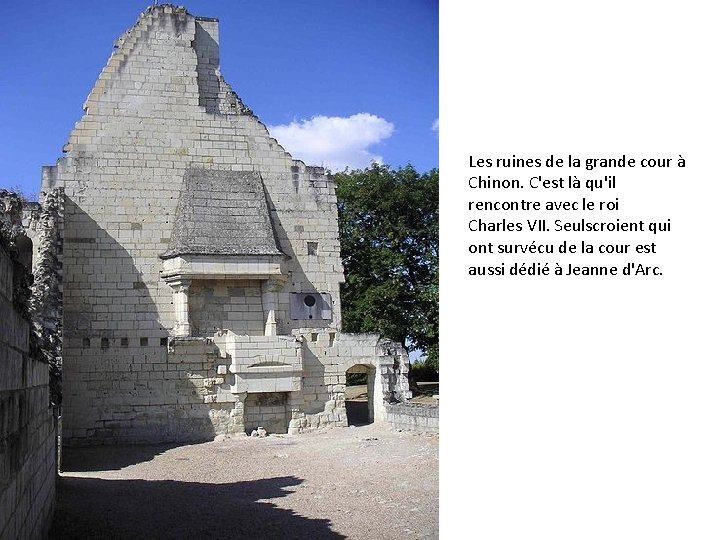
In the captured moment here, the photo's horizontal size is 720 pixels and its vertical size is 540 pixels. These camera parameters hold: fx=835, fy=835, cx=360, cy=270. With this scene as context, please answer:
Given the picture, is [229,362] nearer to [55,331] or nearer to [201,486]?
[55,331]

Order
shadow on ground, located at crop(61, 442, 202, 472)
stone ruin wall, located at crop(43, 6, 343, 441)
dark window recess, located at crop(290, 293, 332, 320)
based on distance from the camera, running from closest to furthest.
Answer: shadow on ground, located at crop(61, 442, 202, 472)
stone ruin wall, located at crop(43, 6, 343, 441)
dark window recess, located at crop(290, 293, 332, 320)

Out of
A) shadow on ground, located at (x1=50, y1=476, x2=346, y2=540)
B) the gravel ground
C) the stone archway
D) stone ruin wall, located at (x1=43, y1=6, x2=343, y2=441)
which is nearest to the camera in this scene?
shadow on ground, located at (x1=50, y1=476, x2=346, y2=540)

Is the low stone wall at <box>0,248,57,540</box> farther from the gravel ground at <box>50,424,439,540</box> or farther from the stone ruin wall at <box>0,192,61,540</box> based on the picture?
the gravel ground at <box>50,424,439,540</box>

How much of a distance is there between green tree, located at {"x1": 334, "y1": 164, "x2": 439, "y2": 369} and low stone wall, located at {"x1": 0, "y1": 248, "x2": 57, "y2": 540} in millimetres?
19770

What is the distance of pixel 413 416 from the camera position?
15.4 m

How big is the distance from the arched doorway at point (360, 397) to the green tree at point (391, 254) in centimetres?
219

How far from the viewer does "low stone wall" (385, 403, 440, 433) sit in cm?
Answer: 1467

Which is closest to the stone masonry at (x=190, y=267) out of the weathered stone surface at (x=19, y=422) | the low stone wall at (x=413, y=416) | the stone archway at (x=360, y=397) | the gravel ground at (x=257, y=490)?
the stone archway at (x=360, y=397)

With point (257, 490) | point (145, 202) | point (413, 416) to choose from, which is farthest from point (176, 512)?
point (145, 202)

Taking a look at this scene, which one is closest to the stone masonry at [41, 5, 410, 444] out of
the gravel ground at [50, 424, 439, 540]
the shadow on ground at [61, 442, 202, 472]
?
the shadow on ground at [61, 442, 202, 472]

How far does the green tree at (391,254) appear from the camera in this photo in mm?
26766

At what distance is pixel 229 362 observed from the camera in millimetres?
17062

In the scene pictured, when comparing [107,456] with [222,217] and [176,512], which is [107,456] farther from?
[176,512]
